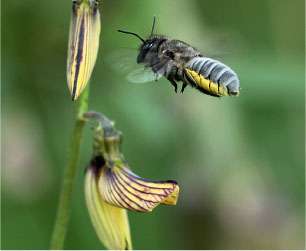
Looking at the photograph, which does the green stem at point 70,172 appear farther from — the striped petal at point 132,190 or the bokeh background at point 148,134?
the bokeh background at point 148,134

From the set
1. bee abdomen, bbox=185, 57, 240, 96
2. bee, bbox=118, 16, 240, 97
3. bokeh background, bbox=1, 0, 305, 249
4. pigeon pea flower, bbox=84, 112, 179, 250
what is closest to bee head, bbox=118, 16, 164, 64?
bee, bbox=118, 16, 240, 97

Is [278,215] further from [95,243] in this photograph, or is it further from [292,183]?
[95,243]

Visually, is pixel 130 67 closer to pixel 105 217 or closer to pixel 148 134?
pixel 105 217

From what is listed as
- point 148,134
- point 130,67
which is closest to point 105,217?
point 130,67

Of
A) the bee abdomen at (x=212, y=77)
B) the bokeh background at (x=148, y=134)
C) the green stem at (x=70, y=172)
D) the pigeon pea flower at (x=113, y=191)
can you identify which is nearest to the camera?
the bee abdomen at (x=212, y=77)

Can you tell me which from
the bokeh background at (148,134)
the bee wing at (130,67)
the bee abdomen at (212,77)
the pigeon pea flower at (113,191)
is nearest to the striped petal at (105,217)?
the pigeon pea flower at (113,191)

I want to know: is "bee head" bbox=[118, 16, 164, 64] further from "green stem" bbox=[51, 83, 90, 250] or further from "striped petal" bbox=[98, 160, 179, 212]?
"striped petal" bbox=[98, 160, 179, 212]
